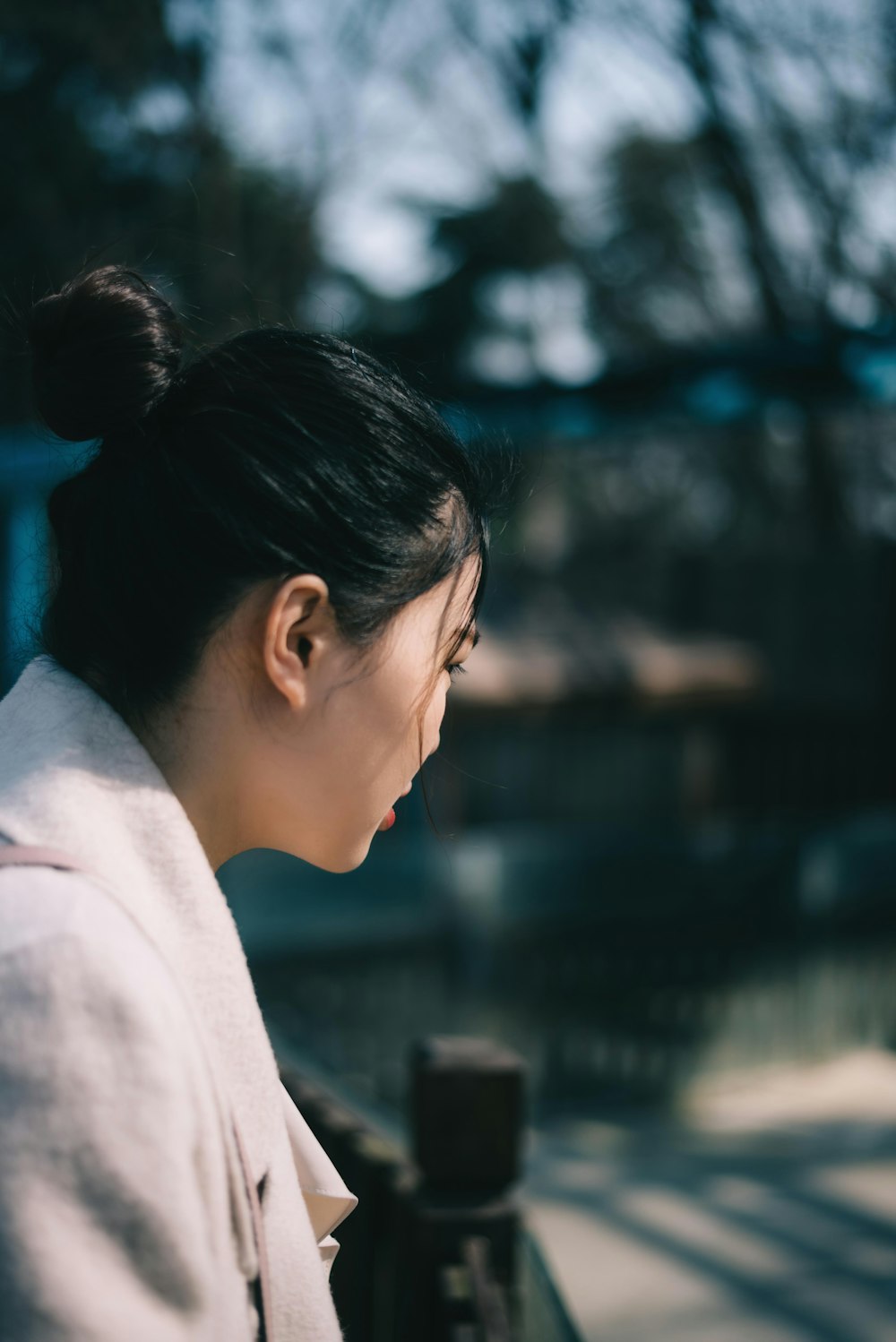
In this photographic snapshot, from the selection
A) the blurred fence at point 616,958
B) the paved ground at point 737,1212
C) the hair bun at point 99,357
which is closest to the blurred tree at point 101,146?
the blurred fence at point 616,958

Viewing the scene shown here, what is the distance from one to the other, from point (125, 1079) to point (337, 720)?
349mm

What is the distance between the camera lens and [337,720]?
101 centimetres

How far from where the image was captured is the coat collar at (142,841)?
0.84 m

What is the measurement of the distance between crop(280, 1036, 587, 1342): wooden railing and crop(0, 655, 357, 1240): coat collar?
41.6 inches

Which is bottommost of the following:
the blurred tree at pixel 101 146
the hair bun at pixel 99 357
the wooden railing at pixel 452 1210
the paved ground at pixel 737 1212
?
the paved ground at pixel 737 1212

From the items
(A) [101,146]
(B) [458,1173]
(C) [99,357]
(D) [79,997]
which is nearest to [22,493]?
(A) [101,146]

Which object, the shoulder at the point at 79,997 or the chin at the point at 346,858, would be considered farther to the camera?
the chin at the point at 346,858

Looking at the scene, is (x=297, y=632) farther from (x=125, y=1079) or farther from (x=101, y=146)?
(x=101, y=146)

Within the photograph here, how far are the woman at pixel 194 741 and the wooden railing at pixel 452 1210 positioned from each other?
95cm

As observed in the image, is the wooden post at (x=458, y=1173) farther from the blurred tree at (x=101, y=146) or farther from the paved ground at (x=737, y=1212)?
the blurred tree at (x=101, y=146)

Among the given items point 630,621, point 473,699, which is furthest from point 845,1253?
point 630,621

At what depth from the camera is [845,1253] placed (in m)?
Answer: 3.88

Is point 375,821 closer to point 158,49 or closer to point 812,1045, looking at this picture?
point 812,1045

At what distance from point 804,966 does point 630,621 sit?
2.90 meters
